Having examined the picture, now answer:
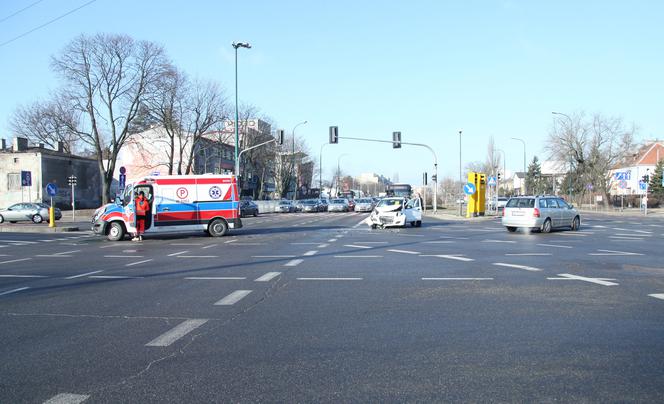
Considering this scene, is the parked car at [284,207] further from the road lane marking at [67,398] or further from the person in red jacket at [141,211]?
the road lane marking at [67,398]

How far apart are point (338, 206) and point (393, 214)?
36.1 meters

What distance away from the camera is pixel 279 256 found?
48.5 feet

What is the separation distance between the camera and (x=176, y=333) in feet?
20.5

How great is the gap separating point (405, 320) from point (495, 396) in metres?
2.64

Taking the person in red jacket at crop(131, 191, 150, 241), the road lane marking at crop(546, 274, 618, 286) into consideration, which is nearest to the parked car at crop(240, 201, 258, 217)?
the person in red jacket at crop(131, 191, 150, 241)

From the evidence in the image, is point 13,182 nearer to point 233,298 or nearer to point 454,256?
point 454,256

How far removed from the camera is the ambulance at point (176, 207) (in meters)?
21.8

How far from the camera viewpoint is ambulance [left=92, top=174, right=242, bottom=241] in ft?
71.4

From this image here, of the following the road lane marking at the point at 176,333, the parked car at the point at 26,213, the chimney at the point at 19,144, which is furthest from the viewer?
the chimney at the point at 19,144

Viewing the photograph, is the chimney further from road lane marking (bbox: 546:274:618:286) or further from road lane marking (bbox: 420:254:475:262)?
road lane marking (bbox: 546:274:618:286)

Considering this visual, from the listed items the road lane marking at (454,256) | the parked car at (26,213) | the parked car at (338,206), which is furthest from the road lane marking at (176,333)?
the parked car at (338,206)

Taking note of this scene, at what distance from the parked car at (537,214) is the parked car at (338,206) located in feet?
128

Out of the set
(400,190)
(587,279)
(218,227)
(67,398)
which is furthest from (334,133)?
(67,398)

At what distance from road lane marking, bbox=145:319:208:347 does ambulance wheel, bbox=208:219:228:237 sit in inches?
651
